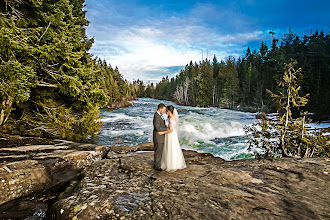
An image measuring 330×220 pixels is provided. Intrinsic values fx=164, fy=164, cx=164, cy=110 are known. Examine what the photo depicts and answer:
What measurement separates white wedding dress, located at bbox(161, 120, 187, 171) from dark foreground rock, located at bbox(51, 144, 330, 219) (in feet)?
0.78

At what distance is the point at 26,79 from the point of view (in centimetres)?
619

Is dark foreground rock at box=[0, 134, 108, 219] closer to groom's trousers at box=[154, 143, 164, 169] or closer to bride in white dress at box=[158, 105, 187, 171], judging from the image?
groom's trousers at box=[154, 143, 164, 169]

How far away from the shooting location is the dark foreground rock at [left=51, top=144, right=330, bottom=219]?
285cm

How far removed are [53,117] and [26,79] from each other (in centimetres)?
286

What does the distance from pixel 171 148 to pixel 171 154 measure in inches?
7.3

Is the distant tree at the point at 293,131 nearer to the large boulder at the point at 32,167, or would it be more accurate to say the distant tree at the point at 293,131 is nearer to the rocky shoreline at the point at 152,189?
the rocky shoreline at the point at 152,189

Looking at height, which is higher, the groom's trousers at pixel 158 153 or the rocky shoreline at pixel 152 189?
the groom's trousers at pixel 158 153

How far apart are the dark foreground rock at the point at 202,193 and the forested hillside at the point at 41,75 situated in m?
4.61

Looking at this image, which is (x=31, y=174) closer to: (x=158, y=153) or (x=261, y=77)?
(x=158, y=153)

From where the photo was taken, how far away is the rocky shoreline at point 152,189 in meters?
2.90

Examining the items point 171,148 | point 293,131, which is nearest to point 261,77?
point 293,131

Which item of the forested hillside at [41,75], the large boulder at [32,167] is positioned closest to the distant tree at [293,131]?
the large boulder at [32,167]

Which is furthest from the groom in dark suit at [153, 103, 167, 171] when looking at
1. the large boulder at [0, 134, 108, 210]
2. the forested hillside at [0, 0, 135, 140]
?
the forested hillside at [0, 0, 135, 140]

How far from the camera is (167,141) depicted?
5195 mm
